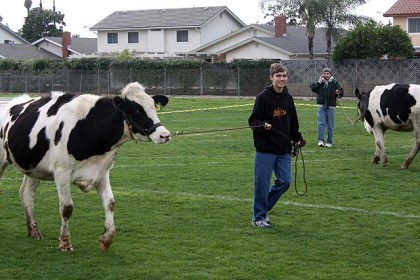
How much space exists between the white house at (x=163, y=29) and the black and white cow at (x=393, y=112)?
60.5 m

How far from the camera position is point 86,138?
10.1 metres

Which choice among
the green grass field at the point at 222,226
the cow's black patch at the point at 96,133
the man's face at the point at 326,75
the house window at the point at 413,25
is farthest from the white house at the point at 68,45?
the cow's black patch at the point at 96,133

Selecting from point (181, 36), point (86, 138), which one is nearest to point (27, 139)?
point (86, 138)

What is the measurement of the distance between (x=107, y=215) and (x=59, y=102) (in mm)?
1650

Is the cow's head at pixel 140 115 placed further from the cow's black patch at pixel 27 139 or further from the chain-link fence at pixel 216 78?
the chain-link fence at pixel 216 78

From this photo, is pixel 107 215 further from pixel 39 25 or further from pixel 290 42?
pixel 39 25

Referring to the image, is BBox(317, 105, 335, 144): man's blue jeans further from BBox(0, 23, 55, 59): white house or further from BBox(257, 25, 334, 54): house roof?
BBox(0, 23, 55, 59): white house

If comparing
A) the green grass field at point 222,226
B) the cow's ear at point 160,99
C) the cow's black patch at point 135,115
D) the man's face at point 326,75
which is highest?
the man's face at point 326,75

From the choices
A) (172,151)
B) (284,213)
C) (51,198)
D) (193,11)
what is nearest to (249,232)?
(284,213)

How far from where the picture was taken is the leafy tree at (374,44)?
51.9 metres

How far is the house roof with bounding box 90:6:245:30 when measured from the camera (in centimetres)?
8256

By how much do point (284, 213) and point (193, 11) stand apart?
2898 inches

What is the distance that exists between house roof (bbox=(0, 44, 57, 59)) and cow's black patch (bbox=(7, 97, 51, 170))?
262ft

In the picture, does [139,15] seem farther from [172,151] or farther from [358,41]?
[172,151]
